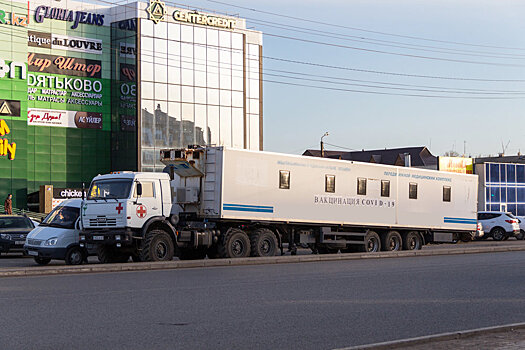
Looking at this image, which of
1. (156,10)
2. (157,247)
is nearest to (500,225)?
(157,247)

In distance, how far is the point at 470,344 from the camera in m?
9.15

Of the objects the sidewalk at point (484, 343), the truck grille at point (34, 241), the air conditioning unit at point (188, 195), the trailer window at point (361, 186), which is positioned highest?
the trailer window at point (361, 186)

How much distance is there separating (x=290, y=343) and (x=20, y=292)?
7333 millimetres

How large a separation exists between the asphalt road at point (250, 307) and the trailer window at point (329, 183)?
8162 millimetres

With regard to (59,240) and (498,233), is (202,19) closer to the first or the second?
(498,233)

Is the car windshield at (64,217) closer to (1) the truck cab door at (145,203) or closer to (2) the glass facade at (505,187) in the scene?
(1) the truck cab door at (145,203)

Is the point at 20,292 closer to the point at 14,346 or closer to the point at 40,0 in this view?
the point at 14,346

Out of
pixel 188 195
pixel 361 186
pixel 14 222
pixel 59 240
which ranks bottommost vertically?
pixel 59 240

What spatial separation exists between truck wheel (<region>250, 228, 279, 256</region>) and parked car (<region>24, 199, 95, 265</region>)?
A: 17.8ft

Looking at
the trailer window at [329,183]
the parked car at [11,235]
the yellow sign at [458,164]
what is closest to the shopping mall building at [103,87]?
the yellow sign at [458,164]

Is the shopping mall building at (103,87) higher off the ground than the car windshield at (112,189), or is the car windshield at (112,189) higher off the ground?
the shopping mall building at (103,87)

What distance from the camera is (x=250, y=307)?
1241 cm

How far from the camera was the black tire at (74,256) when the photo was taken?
23.3 meters

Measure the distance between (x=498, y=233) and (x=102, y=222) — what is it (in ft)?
95.9
